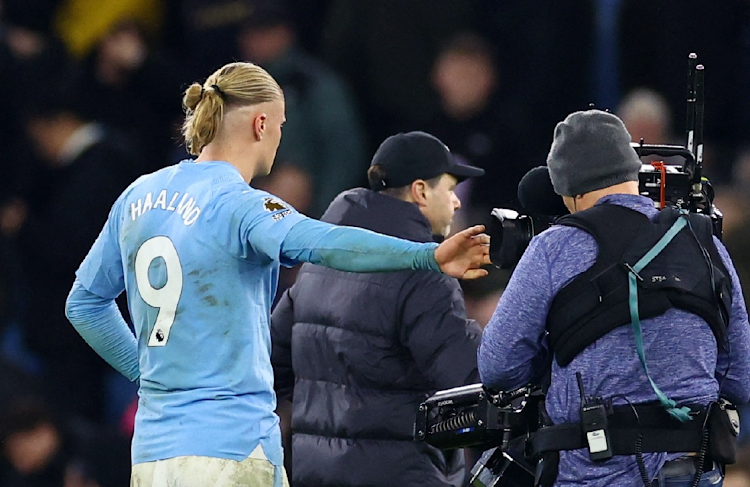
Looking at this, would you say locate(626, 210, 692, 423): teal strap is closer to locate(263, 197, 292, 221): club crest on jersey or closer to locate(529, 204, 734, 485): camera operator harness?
locate(529, 204, 734, 485): camera operator harness

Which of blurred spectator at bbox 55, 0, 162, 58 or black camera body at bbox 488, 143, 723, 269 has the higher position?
blurred spectator at bbox 55, 0, 162, 58

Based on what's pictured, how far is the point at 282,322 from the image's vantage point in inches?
136

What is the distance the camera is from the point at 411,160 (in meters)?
3.42

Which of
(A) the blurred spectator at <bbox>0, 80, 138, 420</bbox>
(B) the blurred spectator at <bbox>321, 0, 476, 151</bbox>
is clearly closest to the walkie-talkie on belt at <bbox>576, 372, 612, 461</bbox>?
(B) the blurred spectator at <bbox>321, 0, 476, 151</bbox>

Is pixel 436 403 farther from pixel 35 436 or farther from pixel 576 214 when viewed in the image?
pixel 35 436

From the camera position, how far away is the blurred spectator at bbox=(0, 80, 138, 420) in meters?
4.75

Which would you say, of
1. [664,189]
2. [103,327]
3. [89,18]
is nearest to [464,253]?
[664,189]

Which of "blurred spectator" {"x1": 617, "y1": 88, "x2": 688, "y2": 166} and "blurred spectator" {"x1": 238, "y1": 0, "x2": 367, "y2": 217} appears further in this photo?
"blurred spectator" {"x1": 238, "y1": 0, "x2": 367, "y2": 217}

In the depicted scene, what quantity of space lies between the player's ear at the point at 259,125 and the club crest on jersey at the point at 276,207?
0.75ft

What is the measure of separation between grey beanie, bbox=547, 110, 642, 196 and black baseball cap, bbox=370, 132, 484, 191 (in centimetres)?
104

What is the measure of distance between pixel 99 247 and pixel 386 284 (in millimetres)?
893

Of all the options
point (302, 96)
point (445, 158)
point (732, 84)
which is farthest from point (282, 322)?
point (732, 84)

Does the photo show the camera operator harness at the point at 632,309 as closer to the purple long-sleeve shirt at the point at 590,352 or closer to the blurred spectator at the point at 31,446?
the purple long-sleeve shirt at the point at 590,352

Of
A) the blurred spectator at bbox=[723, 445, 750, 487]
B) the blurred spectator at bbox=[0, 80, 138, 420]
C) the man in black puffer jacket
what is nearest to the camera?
the man in black puffer jacket
